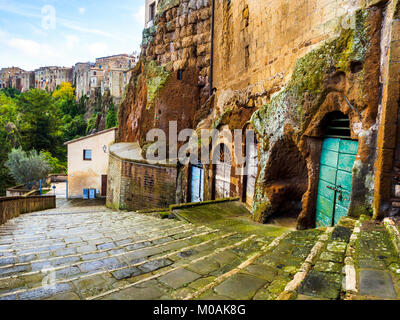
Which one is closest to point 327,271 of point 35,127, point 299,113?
point 299,113

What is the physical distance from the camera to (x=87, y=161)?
20.6 m

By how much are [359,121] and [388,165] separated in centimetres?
75

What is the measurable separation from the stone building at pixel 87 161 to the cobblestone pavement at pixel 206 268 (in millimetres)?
17353

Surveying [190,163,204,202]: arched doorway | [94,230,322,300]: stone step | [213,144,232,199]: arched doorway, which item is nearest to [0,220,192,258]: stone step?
[94,230,322,300]: stone step

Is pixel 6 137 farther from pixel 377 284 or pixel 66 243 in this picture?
pixel 377 284

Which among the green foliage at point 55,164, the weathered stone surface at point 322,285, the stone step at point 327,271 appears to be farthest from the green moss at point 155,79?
the green foliage at point 55,164

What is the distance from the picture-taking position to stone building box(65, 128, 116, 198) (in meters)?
20.5

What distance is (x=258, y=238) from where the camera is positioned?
3973 mm

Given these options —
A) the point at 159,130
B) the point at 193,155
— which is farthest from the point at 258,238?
the point at 159,130

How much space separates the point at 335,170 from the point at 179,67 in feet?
38.0

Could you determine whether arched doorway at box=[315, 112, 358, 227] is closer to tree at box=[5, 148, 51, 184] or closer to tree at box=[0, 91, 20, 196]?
tree at box=[5, 148, 51, 184]

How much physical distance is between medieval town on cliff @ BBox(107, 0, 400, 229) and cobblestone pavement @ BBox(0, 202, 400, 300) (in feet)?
4.09

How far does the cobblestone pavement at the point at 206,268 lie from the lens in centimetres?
216

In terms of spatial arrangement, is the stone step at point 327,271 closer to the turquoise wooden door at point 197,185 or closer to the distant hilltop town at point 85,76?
the turquoise wooden door at point 197,185
